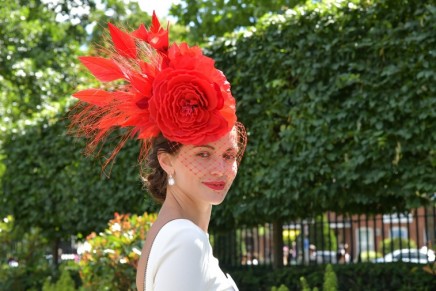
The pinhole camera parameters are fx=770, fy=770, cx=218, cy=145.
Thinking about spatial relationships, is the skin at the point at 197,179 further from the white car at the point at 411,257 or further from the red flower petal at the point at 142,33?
the white car at the point at 411,257

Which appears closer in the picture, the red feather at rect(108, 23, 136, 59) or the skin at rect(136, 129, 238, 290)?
the skin at rect(136, 129, 238, 290)

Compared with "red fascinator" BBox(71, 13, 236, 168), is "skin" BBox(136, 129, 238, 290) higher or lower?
lower

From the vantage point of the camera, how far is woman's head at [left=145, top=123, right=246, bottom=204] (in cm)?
245

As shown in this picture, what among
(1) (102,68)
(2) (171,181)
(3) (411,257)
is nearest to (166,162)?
(2) (171,181)

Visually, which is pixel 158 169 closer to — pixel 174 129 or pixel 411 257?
pixel 174 129

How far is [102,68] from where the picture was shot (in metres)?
2.62

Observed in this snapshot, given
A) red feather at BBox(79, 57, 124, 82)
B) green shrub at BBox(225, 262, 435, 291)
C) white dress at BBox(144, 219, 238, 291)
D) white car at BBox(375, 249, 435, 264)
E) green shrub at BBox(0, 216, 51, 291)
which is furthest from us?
green shrub at BBox(0, 216, 51, 291)

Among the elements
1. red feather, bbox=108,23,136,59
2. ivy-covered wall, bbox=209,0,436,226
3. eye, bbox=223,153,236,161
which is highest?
ivy-covered wall, bbox=209,0,436,226

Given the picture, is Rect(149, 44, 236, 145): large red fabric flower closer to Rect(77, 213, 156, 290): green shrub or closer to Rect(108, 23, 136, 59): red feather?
Rect(108, 23, 136, 59): red feather

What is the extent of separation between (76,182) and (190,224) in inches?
398

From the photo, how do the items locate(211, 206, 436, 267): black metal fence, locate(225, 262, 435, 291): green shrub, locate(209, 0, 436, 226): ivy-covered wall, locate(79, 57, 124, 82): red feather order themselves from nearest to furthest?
locate(79, 57, 124, 82): red feather → locate(209, 0, 436, 226): ivy-covered wall → locate(225, 262, 435, 291): green shrub → locate(211, 206, 436, 267): black metal fence

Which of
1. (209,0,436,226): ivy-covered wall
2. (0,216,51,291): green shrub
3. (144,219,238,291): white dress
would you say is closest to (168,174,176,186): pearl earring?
(144,219,238,291): white dress

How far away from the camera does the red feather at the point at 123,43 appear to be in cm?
262

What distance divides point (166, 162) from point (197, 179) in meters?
0.13
